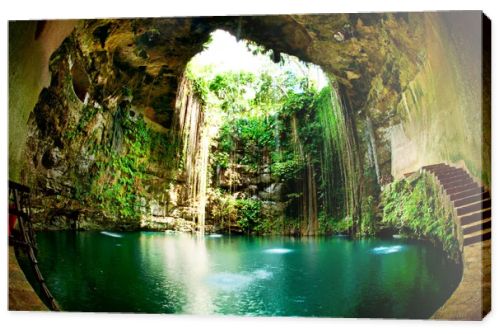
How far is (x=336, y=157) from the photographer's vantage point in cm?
637

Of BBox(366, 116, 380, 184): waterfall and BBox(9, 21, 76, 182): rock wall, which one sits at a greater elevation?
→ BBox(9, 21, 76, 182): rock wall

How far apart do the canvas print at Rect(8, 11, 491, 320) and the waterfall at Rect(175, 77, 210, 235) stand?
0.02 metres

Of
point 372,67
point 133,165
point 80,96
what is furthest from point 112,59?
point 372,67

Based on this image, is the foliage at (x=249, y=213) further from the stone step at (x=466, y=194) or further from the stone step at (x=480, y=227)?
the stone step at (x=480, y=227)

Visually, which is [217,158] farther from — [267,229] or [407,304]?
[407,304]

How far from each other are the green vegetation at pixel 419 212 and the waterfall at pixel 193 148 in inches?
71.0

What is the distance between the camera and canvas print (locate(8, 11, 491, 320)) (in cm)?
599

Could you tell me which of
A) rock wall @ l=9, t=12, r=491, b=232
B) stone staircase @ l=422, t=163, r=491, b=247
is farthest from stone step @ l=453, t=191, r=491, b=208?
rock wall @ l=9, t=12, r=491, b=232

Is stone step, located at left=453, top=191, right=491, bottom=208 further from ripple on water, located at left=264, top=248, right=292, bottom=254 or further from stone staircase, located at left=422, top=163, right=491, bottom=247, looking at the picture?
ripple on water, located at left=264, top=248, right=292, bottom=254

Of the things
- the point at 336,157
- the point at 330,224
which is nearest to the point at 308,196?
the point at 330,224

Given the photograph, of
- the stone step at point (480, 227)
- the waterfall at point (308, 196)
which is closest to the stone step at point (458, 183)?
the stone step at point (480, 227)

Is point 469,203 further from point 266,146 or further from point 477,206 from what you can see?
point 266,146

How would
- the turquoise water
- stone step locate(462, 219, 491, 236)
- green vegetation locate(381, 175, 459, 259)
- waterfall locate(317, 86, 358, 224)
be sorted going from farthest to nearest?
waterfall locate(317, 86, 358, 224), the turquoise water, green vegetation locate(381, 175, 459, 259), stone step locate(462, 219, 491, 236)

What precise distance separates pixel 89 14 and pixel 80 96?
33.6 inches
